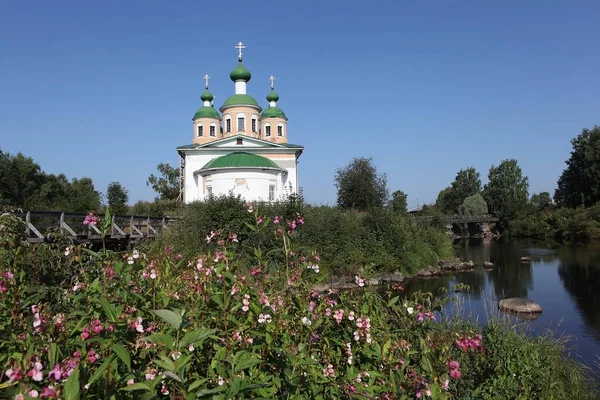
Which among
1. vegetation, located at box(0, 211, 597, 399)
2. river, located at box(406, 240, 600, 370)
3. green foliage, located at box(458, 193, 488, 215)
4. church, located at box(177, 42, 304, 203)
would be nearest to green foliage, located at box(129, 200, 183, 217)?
church, located at box(177, 42, 304, 203)

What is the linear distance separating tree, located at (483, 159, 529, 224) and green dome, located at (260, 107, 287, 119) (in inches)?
1294

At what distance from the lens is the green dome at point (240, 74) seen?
37750mm

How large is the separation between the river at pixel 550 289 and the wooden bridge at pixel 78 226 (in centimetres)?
895

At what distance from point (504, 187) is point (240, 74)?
4298 centimetres

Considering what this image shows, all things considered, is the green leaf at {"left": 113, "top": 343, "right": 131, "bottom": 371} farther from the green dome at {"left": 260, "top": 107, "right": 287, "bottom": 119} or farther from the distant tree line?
the green dome at {"left": 260, "top": 107, "right": 287, "bottom": 119}

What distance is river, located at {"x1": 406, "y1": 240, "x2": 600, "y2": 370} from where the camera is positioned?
420 inches

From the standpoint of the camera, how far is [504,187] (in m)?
63.3

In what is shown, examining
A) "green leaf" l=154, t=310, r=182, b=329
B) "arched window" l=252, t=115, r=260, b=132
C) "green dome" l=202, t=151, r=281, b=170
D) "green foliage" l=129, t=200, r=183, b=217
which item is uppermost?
"arched window" l=252, t=115, r=260, b=132

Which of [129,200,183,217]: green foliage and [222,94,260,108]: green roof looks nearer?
[129,200,183,217]: green foliage

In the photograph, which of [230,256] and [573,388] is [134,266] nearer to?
[230,256]

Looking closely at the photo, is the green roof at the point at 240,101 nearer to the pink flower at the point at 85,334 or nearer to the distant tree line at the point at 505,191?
the distant tree line at the point at 505,191

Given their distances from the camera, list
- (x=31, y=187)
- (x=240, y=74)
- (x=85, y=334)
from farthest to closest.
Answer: (x=31, y=187) < (x=240, y=74) < (x=85, y=334)

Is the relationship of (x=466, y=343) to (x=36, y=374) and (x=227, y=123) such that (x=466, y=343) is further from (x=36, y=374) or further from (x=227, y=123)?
(x=227, y=123)

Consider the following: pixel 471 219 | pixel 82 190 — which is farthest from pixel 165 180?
pixel 471 219
